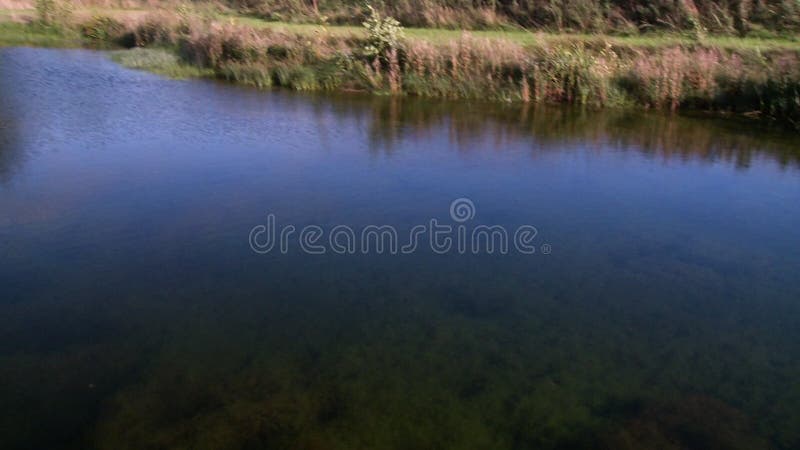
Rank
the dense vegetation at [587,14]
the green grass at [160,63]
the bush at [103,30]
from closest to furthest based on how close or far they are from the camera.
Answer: the green grass at [160,63] → the dense vegetation at [587,14] → the bush at [103,30]

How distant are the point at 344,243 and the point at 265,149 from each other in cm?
358

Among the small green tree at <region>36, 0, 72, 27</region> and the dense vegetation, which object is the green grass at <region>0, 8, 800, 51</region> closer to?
the dense vegetation

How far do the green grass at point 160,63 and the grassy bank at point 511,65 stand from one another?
0.03m

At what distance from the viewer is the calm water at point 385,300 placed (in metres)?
4.31

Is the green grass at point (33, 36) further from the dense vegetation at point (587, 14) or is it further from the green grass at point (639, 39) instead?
the green grass at point (639, 39)

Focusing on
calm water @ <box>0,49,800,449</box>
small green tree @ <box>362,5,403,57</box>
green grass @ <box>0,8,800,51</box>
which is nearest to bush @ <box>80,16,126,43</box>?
green grass @ <box>0,8,800,51</box>

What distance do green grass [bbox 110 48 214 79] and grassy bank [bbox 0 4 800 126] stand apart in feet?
0.09

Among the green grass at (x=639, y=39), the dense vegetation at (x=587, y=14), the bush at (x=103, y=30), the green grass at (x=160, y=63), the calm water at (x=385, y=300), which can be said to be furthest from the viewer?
the bush at (x=103, y=30)

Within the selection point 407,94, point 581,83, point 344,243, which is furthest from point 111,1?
point 344,243

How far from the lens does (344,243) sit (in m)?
6.76

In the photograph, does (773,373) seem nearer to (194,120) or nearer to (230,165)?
(230,165)

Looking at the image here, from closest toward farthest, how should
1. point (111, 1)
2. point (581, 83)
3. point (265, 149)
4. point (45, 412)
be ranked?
point (45, 412), point (265, 149), point (581, 83), point (111, 1)

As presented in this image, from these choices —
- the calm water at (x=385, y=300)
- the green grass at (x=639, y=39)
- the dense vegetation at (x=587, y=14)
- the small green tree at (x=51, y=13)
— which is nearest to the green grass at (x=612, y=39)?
the green grass at (x=639, y=39)

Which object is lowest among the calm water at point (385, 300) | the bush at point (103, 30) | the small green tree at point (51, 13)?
the calm water at point (385, 300)
